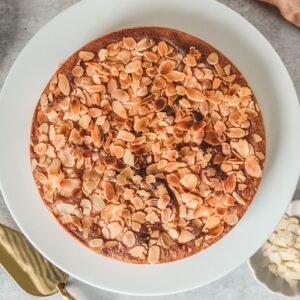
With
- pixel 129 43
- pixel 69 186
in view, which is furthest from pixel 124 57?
pixel 69 186

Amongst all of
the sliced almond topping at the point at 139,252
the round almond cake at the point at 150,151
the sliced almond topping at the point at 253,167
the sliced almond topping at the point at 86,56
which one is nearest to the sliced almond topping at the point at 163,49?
the round almond cake at the point at 150,151

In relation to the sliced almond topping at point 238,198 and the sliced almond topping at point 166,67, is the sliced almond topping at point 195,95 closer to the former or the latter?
the sliced almond topping at point 166,67

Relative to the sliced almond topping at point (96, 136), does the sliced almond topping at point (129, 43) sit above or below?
above

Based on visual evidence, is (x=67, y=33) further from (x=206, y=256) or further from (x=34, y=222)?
(x=206, y=256)

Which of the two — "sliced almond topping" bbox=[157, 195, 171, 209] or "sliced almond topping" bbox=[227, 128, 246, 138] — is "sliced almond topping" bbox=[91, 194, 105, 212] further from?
"sliced almond topping" bbox=[227, 128, 246, 138]

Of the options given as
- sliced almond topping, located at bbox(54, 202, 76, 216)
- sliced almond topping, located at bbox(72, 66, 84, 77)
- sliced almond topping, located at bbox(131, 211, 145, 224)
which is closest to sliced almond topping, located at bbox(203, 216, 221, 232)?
sliced almond topping, located at bbox(131, 211, 145, 224)

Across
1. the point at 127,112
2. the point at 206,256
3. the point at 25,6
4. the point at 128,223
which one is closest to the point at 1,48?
the point at 25,6
